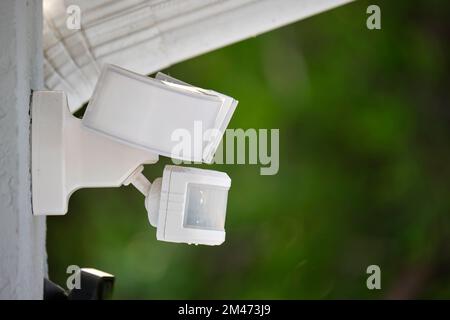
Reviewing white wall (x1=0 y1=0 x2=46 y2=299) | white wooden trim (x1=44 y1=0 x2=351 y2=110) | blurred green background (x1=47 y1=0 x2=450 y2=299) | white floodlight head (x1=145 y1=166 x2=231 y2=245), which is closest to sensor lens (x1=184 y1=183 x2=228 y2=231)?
white floodlight head (x1=145 y1=166 x2=231 y2=245)

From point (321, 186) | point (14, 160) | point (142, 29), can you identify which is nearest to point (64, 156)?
point (14, 160)

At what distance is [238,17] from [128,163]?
1.33 ft

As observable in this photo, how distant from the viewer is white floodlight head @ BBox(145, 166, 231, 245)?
35.1 inches

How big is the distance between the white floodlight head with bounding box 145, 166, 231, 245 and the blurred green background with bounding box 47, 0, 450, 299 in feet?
6.97

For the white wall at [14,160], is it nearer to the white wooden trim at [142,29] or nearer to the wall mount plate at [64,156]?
the wall mount plate at [64,156]

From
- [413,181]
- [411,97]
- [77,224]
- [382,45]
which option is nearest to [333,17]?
[382,45]

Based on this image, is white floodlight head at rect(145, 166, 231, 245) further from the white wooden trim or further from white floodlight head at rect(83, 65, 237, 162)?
the white wooden trim

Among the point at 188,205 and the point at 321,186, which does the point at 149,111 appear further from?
the point at 321,186

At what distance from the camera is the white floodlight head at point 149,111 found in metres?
0.78

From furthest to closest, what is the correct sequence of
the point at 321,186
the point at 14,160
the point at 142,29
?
1. the point at 321,186
2. the point at 142,29
3. the point at 14,160

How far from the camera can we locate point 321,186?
3.41 meters

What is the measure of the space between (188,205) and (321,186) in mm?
2551

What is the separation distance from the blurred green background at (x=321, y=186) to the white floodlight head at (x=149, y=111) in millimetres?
2238

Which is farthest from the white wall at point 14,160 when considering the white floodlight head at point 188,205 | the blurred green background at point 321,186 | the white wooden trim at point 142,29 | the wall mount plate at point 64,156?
the blurred green background at point 321,186
